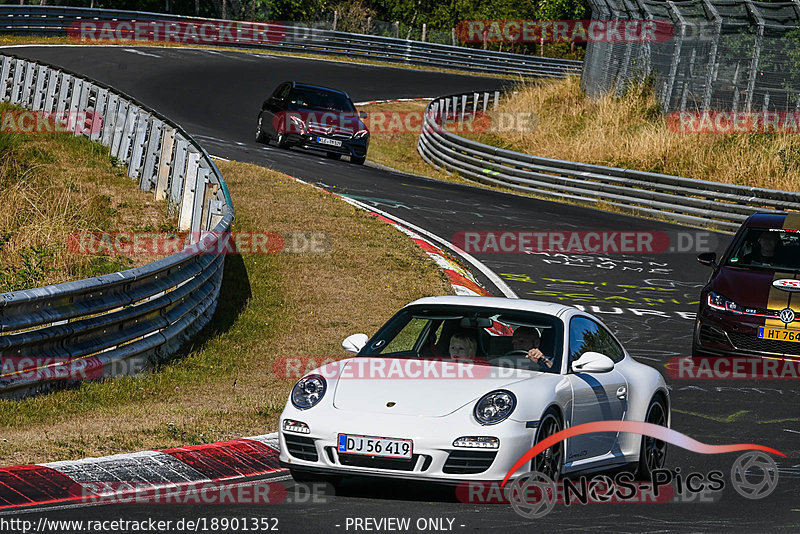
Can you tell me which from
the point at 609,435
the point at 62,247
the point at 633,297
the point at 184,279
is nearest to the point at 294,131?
the point at 633,297

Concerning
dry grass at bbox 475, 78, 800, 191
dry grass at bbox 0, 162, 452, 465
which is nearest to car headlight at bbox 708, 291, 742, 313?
dry grass at bbox 0, 162, 452, 465

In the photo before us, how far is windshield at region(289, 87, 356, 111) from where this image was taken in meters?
29.6

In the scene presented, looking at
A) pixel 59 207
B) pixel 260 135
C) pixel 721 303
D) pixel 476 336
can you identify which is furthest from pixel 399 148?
pixel 476 336

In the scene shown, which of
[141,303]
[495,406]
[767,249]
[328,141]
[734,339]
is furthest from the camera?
[328,141]

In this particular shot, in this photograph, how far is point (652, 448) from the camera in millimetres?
8602

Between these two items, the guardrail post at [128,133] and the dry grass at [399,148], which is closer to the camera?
the guardrail post at [128,133]

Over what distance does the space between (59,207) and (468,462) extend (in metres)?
10.6

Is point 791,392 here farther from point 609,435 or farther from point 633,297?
point 633,297

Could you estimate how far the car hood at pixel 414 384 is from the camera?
730 cm

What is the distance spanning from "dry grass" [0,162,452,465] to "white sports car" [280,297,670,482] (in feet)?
5.22

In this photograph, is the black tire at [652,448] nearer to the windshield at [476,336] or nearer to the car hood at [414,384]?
the windshield at [476,336]

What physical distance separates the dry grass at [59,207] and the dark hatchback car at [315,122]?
24.1 ft

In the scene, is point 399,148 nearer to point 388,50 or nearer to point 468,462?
point 388,50

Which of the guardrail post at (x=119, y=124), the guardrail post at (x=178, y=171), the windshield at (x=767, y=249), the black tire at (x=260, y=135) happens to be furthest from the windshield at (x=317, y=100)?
the windshield at (x=767, y=249)
